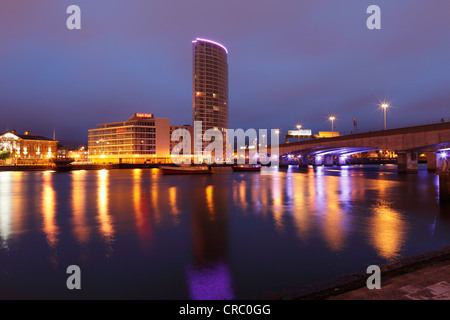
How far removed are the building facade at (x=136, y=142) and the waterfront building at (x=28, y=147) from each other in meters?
29.4

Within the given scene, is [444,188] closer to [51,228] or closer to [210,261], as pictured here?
[210,261]

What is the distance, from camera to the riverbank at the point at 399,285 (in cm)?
605

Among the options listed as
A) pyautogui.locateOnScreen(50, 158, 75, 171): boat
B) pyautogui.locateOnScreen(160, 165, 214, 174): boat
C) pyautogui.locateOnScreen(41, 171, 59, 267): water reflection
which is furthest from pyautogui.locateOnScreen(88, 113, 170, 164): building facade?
pyautogui.locateOnScreen(41, 171, 59, 267): water reflection

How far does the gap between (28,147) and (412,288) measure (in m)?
200

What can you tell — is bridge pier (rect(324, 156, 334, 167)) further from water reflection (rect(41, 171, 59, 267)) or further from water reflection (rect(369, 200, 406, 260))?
water reflection (rect(41, 171, 59, 267))

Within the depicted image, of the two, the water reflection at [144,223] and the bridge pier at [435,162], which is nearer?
the water reflection at [144,223]

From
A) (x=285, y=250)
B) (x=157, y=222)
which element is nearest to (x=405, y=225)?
(x=285, y=250)

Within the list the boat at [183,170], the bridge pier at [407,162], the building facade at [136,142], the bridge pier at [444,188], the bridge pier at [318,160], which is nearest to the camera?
the bridge pier at [444,188]

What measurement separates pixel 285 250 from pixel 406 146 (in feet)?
191

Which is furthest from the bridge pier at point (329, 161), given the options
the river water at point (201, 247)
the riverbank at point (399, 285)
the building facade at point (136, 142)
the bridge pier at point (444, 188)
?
the riverbank at point (399, 285)

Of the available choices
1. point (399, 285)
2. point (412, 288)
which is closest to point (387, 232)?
point (399, 285)

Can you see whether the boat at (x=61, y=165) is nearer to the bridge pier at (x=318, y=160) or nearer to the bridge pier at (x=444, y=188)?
the bridge pier at (x=444, y=188)

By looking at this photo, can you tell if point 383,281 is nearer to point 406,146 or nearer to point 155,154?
point 406,146

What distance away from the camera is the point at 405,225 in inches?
611
